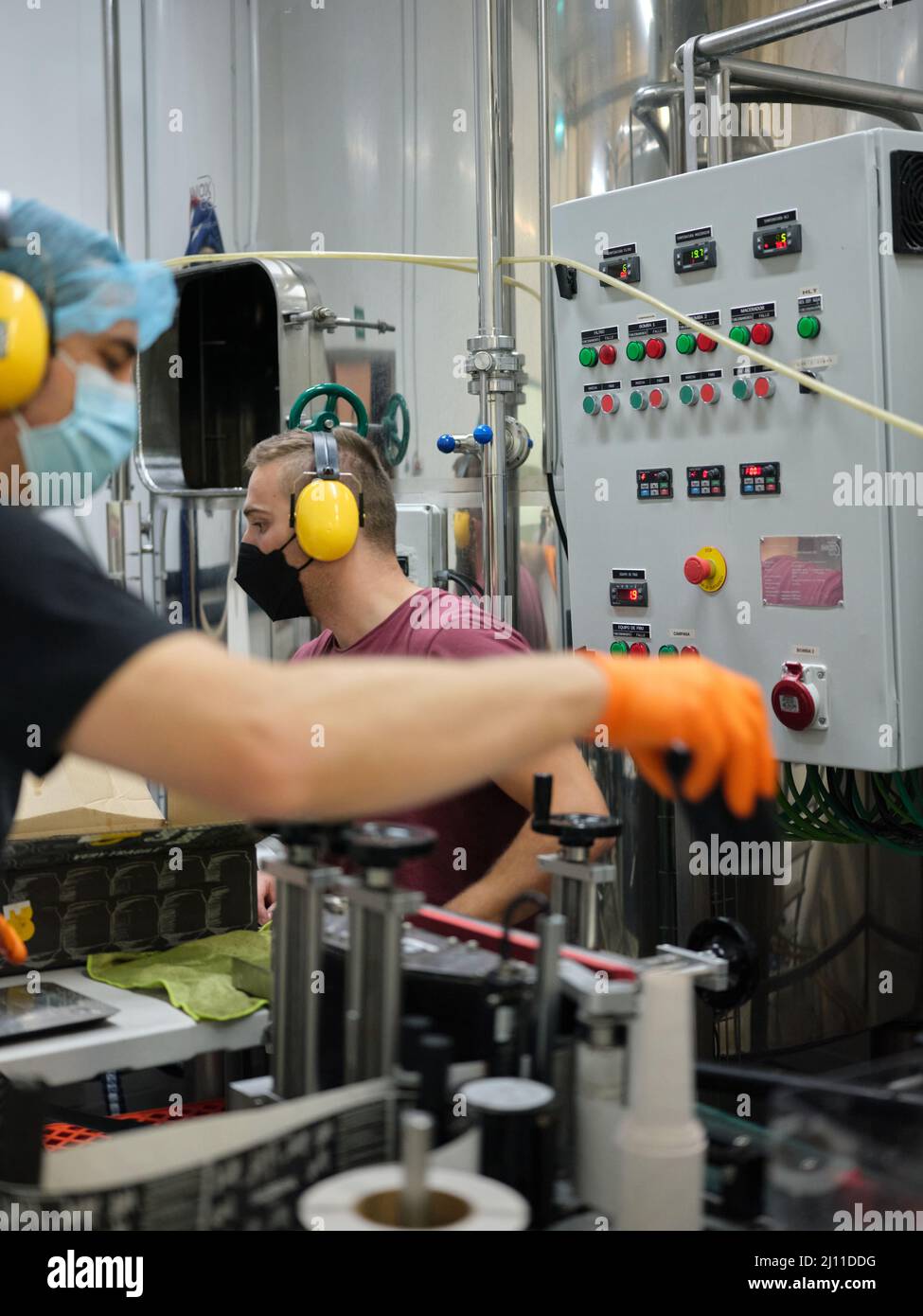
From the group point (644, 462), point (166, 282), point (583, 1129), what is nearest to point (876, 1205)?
point (583, 1129)

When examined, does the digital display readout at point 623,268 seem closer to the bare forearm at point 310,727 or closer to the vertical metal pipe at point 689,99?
the vertical metal pipe at point 689,99

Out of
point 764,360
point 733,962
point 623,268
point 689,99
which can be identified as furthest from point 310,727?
point 689,99

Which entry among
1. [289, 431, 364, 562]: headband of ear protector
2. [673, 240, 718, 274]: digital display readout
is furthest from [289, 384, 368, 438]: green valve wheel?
[673, 240, 718, 274]: digital display readout

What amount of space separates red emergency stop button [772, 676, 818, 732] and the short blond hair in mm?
677

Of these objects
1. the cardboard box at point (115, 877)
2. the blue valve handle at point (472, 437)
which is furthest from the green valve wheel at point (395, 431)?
the cardboard box at point (115, 877)

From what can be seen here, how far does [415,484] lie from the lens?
3.23m

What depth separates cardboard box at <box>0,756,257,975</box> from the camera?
79.8 inches

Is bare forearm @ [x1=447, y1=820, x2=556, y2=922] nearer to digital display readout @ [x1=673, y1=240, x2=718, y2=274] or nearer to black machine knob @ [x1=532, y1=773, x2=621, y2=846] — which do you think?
black machine knob @ [x1=532, y1=773, x2=621, y2=846]

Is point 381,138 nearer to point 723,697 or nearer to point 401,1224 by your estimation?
point 723,697

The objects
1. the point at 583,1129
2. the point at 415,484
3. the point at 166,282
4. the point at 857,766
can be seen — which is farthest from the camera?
the point at 415,484

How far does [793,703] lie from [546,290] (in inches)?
45.5

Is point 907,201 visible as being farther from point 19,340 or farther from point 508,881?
point 19,340

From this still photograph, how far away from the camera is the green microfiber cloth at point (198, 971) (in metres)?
1.94

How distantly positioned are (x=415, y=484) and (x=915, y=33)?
1370 mm
